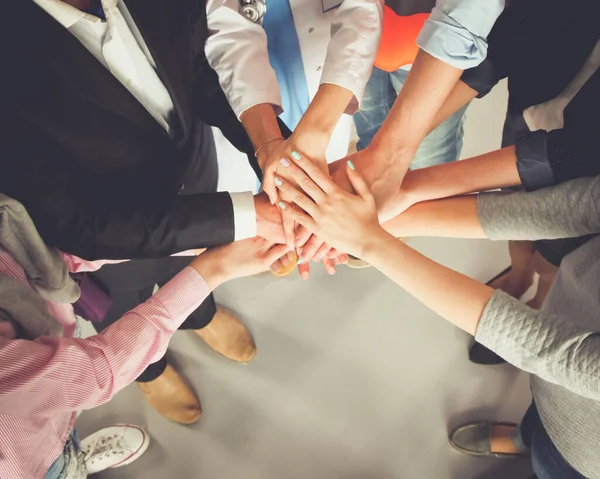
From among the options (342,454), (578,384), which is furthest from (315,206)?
(342,454)

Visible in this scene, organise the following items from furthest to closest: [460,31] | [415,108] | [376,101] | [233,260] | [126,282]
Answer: [376,101] → [126,282] → [233,260] → [415,108] → [460,31]

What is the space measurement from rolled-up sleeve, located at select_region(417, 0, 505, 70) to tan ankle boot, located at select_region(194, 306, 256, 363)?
1112mm

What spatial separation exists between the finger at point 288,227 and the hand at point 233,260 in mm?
36

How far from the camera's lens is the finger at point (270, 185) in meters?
1.00

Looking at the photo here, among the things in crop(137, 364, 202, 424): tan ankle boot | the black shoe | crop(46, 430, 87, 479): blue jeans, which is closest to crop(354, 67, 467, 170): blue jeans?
the black shoe

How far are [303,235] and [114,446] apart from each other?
1049 mm

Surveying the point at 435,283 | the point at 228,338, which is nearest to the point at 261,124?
the point at 435,283

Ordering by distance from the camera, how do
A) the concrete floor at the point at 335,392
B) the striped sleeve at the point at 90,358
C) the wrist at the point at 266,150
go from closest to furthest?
the striped sleeve at the point at 90,358
the wrist at the point at 266,150
the concrete floor at the point at 335,392

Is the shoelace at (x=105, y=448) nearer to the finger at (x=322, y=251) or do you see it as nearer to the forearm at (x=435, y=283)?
the finger at (x=322, y=251)

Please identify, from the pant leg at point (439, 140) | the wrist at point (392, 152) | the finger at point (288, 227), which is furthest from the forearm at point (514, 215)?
the pant leg at point (439, 140)

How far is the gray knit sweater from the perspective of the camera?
0.71 m

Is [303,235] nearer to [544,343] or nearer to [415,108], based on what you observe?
[415,108]

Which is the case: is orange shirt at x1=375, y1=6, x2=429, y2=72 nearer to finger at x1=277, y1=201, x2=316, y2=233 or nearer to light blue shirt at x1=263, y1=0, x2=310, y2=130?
light blue shirt at x1=263, y1=0, x2=310, y2=130

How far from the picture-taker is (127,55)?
857mm
